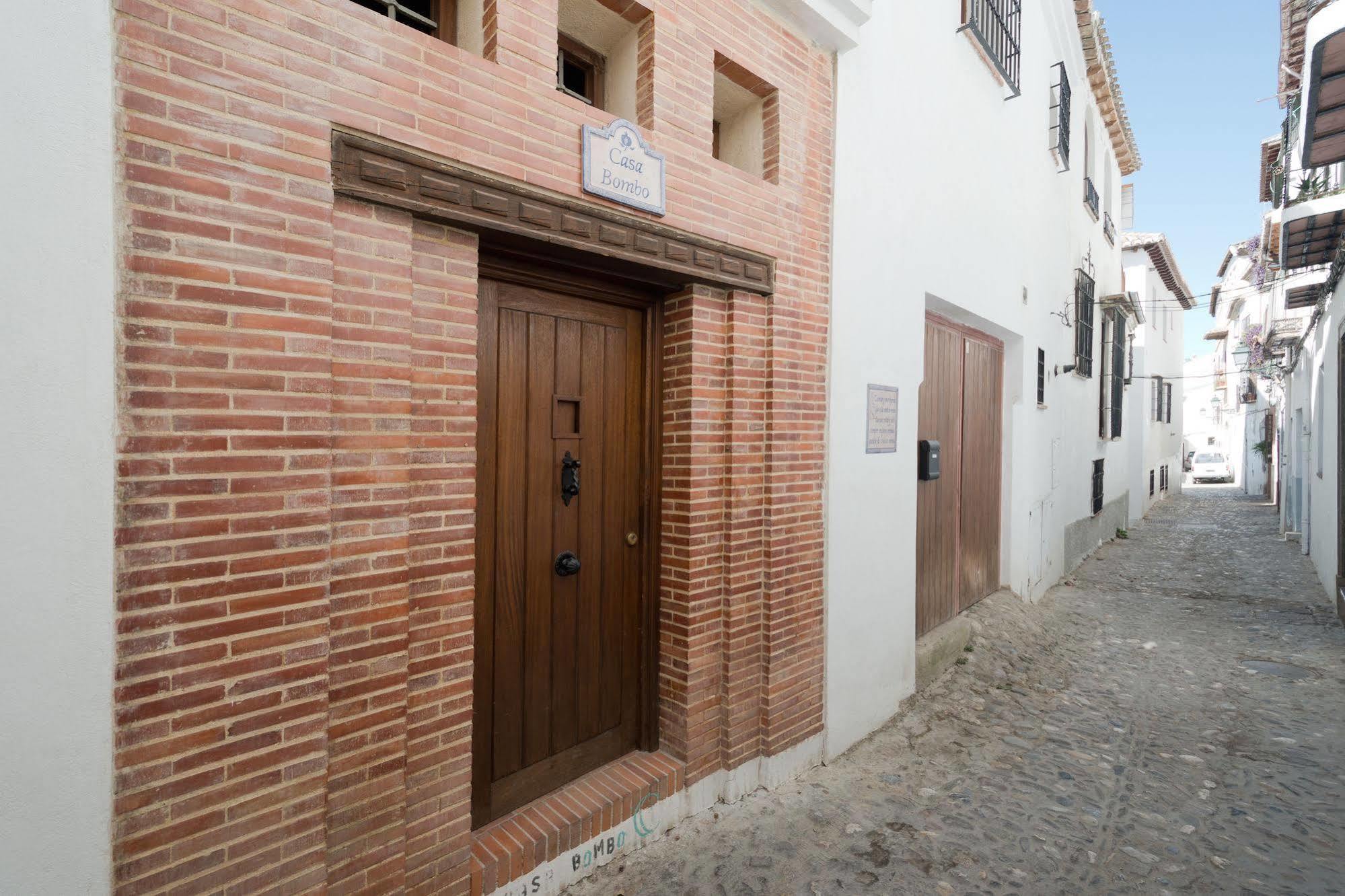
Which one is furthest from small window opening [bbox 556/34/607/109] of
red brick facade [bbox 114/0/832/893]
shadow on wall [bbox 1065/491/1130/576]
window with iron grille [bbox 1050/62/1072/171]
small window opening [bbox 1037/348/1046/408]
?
shadow on wall [bbox 1065/491/1130/576]

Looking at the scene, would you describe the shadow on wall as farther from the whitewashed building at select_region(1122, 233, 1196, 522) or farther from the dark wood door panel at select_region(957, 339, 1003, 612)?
the dark wood door panel at select_region(957, 339, 1003, 612)

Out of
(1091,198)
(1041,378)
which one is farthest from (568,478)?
(1091,198)

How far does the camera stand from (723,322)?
354 centimetres

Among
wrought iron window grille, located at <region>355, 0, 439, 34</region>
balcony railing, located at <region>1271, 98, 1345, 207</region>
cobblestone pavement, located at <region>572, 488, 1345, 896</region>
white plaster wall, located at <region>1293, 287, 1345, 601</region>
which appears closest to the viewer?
wrought iron window grille, located at <region>355, 0, 439, 34</region>

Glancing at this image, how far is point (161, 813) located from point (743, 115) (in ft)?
12.9

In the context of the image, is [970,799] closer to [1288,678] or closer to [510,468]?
[510,468]

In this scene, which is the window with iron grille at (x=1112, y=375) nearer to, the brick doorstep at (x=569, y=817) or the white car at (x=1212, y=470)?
the brick doorstep at (x=569, y=817)

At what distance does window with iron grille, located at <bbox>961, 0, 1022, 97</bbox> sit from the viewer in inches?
223

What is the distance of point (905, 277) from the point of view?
4707 mm

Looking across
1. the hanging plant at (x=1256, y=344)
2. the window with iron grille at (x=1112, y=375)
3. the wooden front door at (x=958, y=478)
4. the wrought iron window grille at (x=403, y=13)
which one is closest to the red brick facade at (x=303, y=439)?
the wrought iron window grille at (x=403, y=13)

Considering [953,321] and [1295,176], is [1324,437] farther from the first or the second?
[953,321]

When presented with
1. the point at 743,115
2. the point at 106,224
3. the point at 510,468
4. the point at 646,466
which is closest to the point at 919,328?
the point at 743,115

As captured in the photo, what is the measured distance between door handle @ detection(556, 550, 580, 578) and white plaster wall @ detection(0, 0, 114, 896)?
1654 millimetres

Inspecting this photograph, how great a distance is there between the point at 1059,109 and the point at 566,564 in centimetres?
850
